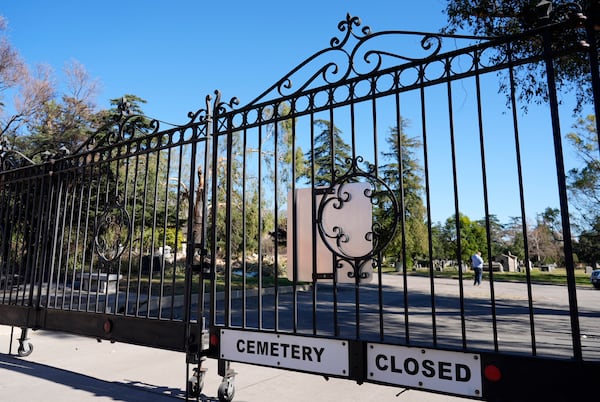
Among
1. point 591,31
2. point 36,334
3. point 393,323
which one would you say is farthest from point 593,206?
point 36,334

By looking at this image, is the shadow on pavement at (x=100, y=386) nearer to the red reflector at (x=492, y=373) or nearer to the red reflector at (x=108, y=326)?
the red reflector at (x=108, y=326)

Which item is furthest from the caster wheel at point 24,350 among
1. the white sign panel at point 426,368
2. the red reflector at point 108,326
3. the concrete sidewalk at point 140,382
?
the white sign panel at point 426,368

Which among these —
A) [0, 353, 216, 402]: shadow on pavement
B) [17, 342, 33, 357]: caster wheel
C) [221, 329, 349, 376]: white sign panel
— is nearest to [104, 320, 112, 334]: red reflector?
[0, 353, 216, 402]: shadow on pavement

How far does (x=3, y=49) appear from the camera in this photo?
61.9 ft

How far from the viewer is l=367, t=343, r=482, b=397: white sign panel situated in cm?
273

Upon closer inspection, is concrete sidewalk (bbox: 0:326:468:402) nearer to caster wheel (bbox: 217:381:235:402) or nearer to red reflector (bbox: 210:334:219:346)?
caster wheel (bbox: 217:381:235:402)

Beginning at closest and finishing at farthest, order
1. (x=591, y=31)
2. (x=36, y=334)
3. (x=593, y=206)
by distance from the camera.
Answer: (x=591, y=31) < (x=36, y=334) < (x=593, y=206)

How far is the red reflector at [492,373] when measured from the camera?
Result: 104 inches

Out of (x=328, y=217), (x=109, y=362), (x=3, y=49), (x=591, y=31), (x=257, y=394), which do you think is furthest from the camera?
(x=3, y=49)

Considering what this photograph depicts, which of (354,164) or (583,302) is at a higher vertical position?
(354,164)

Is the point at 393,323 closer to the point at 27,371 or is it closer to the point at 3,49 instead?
the point at 27,371

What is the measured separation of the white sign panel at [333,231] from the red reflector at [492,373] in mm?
1016

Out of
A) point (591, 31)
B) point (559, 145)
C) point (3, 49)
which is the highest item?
point (3, 49)

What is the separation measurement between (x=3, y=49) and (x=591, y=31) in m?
23.3
